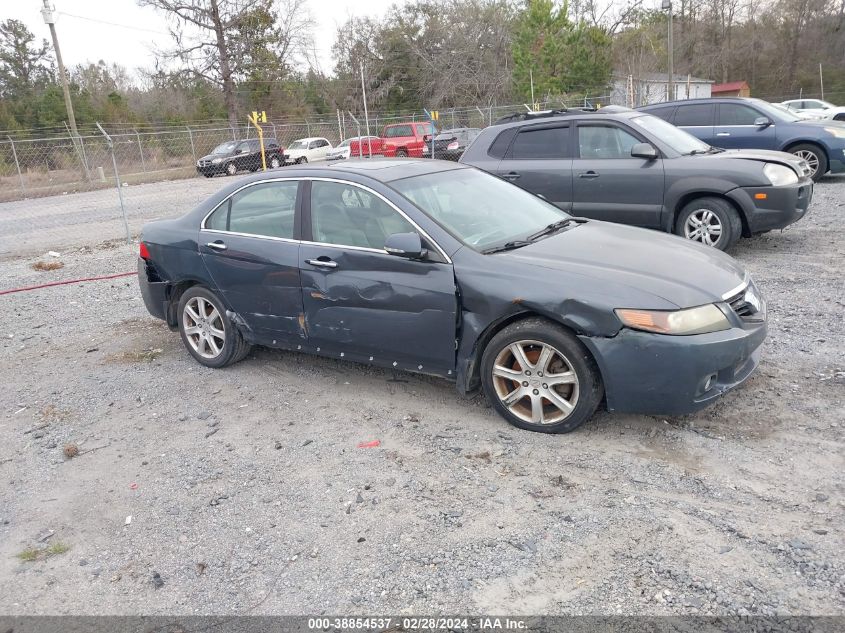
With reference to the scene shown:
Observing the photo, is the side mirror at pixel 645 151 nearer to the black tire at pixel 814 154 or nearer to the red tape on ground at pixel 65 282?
the black tire at pixel 814 154

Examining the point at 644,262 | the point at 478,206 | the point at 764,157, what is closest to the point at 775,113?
the point at 764,157

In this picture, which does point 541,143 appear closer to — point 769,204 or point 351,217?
point 769,204

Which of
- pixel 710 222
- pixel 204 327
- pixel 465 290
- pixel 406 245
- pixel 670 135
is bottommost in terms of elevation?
pixel 204 327

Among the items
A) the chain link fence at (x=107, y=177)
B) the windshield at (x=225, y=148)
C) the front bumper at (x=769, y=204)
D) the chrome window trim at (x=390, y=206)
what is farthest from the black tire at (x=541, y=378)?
the windshield at (x=225, y=148)

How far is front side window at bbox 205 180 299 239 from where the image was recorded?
4.99m

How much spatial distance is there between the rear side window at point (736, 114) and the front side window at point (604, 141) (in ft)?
16.9

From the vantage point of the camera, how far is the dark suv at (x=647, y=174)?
24.7ft

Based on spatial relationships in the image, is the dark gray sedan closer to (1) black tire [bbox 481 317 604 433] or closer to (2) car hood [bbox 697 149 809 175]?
(1) black tire [bbox 481 317 604 433]

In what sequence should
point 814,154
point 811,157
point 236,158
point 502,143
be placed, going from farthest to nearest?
point 236,158
point 811,157
point 814,154
point 502,143

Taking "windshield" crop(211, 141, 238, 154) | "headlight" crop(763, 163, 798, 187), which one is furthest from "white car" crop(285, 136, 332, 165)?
→ "headlight" crop(763, 163, 798, 187)

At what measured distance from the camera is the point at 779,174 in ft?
24.8

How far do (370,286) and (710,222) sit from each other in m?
4.97

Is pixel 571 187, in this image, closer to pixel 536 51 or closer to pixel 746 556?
pixel 746 556

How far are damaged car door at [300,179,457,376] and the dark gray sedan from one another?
10mm
